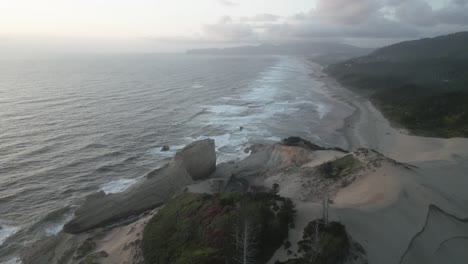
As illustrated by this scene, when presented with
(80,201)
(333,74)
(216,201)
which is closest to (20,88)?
Answer: (80,201)

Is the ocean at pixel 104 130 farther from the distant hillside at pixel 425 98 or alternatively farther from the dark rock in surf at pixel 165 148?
the distant hillside at pixel 425 98

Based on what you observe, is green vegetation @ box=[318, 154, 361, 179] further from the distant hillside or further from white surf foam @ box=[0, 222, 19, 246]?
the distant hillside

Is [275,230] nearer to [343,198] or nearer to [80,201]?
[343,198]

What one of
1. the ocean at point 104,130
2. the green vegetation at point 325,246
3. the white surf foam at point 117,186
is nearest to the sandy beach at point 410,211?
the green vegetation at point 325,246

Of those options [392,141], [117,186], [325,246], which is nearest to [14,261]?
[117,186]

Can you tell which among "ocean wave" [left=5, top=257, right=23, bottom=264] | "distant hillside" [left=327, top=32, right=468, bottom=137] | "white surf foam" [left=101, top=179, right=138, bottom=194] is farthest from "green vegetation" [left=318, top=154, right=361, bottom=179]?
"distant hillside" [left=327, top=32, right=468, bottom=137]

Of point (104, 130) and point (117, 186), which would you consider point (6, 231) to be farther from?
point (104, 130)

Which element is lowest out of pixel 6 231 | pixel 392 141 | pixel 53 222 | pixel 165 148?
pixel 392 141
